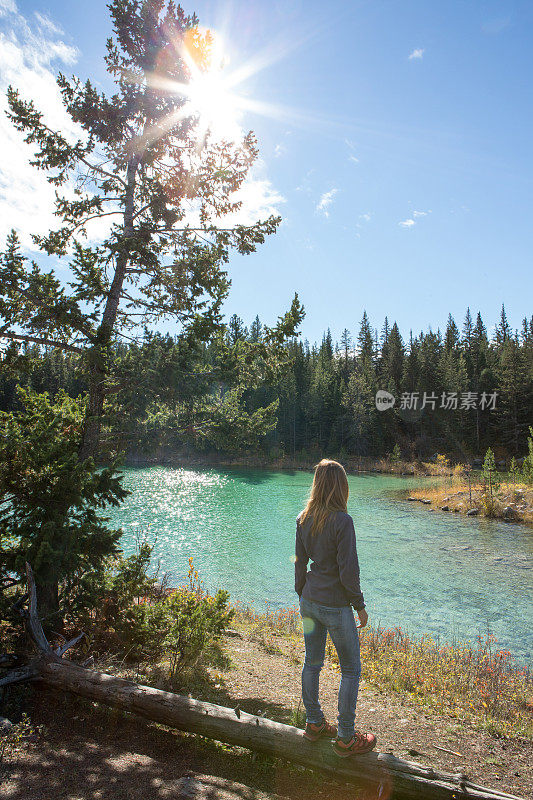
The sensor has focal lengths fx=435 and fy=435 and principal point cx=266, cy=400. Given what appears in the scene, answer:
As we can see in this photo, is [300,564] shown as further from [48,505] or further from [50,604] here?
[50,604]

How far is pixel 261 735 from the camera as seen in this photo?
3947mm

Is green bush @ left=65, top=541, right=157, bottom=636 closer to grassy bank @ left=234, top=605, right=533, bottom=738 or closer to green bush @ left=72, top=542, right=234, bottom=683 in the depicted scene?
green bush @ left=72, top=542, right=234, bottom=683

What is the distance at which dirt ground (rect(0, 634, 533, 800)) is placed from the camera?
3.43 metres

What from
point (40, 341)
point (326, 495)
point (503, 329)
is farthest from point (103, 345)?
point (503, 329)

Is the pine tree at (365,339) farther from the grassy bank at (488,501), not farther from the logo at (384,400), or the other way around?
the grassy bank at (488,501)

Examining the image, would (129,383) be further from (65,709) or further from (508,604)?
(508,604)

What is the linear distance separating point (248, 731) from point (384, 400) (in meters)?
65.1

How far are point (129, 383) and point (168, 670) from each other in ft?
13.7

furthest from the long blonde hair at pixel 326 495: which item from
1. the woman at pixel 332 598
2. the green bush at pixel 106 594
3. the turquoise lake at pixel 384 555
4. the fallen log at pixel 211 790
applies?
the turquoise lake at pixel 384 555

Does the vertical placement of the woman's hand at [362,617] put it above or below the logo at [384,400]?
below

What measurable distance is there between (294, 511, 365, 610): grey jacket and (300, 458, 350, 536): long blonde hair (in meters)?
0.06

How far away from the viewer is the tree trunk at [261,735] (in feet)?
11.4

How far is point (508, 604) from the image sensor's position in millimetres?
12570

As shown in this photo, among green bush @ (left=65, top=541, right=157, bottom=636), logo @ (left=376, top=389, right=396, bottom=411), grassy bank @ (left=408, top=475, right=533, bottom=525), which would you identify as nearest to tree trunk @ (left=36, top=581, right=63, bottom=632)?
green bush @ (left=65, top=541, right=157, bottom=636)
